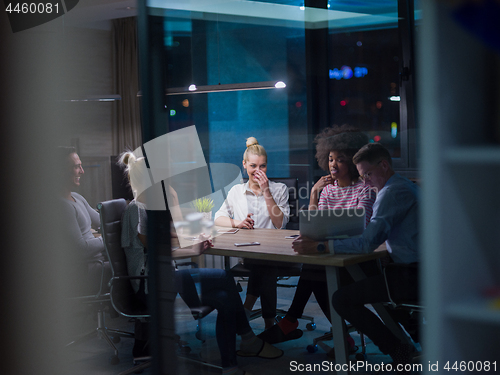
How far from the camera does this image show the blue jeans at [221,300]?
2047 mm

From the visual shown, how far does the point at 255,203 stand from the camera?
2895mm

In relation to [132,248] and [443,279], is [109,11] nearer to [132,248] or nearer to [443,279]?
[132,248]

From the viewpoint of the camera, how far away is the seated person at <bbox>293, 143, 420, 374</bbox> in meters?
1.86

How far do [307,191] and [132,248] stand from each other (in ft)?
3.86

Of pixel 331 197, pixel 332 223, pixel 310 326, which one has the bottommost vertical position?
pixel 310 326

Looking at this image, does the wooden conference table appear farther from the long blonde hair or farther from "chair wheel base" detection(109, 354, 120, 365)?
"chair wheel base" detection(109, 354, 120, 365)

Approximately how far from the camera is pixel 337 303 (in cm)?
216

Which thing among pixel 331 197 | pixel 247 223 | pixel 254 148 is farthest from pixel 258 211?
pixel 331 197

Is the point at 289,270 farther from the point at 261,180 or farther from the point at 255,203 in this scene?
the point at 261,180

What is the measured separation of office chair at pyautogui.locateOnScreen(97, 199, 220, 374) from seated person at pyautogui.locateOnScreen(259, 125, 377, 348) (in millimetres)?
843

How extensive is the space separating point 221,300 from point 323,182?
2.52 ft

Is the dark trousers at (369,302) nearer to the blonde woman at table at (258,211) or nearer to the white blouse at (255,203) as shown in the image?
the blonde woman at table at (258,211)

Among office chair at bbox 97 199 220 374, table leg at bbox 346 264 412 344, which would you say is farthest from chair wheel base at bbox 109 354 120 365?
table leg at bbox 346 264 412 344

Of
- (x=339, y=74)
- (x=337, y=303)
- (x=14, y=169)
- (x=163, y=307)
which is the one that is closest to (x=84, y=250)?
(x=14, y=169)
